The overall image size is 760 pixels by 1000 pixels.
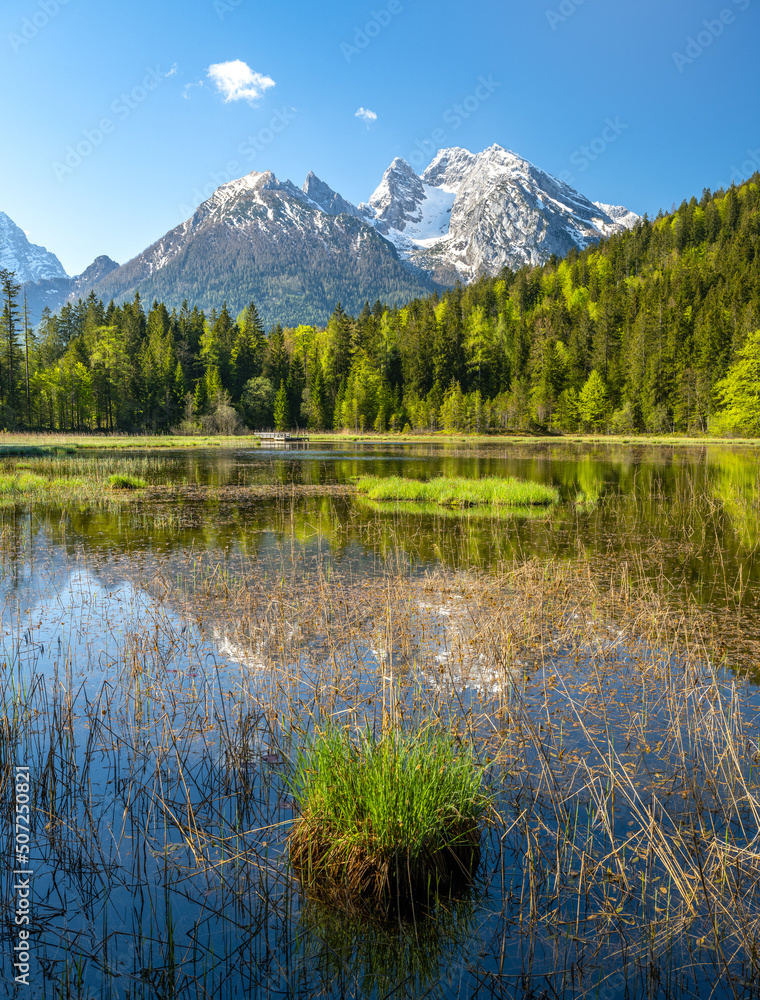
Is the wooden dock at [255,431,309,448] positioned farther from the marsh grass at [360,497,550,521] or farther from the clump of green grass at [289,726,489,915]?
the clump of green grass at [289,726,489,915]

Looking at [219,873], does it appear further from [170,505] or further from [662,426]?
[662,426]

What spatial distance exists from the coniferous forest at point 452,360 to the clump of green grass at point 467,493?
64.2 metres

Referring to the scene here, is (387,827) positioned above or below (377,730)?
above

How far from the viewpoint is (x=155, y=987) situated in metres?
3.24

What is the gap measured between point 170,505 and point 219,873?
19.6 m

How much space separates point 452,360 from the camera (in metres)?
106

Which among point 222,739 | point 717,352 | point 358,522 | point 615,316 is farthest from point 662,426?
point 222,739

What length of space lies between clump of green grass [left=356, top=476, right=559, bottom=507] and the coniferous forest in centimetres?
6415

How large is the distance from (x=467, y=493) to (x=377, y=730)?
17.4m

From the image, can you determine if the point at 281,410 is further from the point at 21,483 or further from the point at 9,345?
the point at 21,483

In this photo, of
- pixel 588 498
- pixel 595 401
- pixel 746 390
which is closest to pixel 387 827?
pixel 588 498

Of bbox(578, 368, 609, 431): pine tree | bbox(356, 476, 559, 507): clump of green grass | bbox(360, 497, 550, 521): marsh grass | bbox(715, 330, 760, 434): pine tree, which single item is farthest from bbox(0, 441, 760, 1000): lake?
bbox(578, 368, 609, 431): pine tree

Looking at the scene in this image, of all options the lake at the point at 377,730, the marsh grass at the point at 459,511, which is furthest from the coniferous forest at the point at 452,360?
the lake at the point at 377,730

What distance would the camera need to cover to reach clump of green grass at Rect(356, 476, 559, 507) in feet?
73.1
